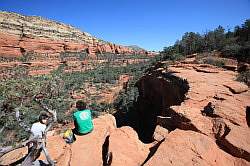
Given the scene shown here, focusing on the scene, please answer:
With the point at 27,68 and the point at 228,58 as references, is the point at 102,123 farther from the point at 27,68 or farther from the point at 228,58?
the point at 27,68

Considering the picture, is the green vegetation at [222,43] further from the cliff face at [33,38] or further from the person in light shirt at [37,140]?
the cliff face at [33,38]

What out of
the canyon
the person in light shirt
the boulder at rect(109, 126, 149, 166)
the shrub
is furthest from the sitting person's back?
the shrub

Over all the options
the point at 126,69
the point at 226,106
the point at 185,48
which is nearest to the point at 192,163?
the point at 226,106

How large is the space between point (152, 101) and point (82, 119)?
14063mm

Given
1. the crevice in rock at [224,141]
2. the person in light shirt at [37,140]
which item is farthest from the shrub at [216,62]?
the person in light shirt at [37,140]

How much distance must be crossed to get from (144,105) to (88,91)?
14.5 m

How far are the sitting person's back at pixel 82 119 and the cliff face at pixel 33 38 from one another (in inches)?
2165

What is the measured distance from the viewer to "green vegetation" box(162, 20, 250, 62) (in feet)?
63.6

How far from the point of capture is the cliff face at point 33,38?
6109cm

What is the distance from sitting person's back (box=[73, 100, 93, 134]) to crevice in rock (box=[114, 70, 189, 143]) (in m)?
4.48

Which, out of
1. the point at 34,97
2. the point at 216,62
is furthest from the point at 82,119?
the point at 216,62

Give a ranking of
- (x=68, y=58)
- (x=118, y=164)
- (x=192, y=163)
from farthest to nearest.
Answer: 1. (x=68, y=58)
2. (x=118, y=164)
3. (x=192, y=163)

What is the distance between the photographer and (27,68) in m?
51.1

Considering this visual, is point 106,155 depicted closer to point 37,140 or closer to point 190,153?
point 37,140
